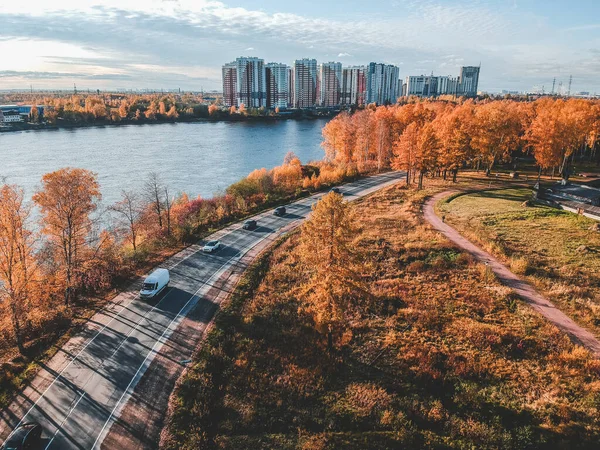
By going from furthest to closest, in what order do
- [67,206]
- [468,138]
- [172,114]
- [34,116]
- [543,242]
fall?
[172,114] → [34,116] → [468,138] → [543,242] → [67,206]

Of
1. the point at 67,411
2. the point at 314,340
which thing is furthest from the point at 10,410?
the point at 314,340

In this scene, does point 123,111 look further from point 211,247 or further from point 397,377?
point 397,377

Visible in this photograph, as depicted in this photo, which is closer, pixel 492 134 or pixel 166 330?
pixel 166 330

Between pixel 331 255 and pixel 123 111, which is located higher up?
pixel 123 111

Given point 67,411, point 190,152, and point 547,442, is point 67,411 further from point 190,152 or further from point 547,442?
point 190,152

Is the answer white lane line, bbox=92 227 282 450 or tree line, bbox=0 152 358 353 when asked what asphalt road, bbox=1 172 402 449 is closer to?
white lane line, bbox=92 227 282 450

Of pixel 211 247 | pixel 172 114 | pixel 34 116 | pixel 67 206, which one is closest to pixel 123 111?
pixel 172 114

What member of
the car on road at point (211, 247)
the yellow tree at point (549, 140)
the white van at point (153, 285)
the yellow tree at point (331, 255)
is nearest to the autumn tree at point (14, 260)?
the white van at point (153, 285)

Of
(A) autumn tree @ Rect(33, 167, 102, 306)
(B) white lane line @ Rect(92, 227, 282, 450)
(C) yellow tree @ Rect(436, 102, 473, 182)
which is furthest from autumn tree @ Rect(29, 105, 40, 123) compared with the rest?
(C) yellow tree @ Rect(436, 102, 473, 182)
